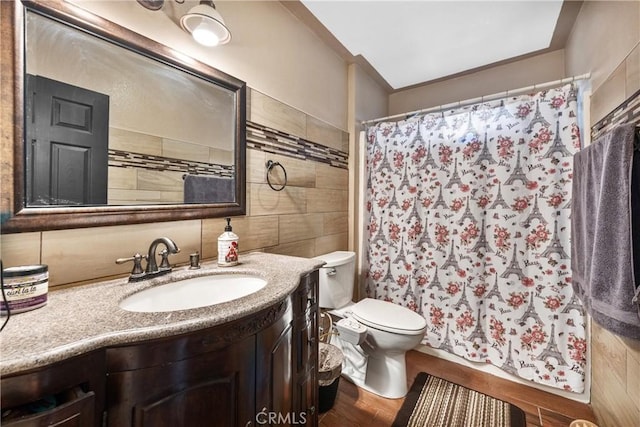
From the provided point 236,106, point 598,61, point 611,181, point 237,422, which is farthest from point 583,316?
point 236,106

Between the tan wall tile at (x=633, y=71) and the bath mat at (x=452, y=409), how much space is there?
64.4 inches

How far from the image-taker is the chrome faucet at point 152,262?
3.01ft

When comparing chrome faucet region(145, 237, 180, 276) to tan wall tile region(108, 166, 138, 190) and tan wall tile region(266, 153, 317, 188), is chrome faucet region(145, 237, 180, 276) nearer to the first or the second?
tan wall tile region(108, 166, 138, 190)

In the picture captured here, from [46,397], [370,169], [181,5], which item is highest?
[181,5]

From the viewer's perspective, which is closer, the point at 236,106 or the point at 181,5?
the point at 181,5

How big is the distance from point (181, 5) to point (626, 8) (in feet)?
6.03

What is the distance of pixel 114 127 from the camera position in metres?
0.95

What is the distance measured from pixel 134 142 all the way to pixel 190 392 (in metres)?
0.88

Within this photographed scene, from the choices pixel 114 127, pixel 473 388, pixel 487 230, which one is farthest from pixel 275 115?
pixel 473 388

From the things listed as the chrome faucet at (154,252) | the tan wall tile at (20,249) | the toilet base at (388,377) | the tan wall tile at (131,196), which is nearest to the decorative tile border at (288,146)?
the tan wall tile at (131,196)

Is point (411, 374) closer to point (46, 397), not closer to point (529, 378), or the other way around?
point (529, 378)

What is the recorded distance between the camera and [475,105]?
→ 186 centimetres

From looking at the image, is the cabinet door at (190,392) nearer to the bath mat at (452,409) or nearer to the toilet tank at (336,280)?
the toilet tank at (336,280)

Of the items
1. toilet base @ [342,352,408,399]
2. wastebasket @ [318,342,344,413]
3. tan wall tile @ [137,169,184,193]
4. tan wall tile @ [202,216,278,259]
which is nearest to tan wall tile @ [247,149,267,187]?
tan wall tile @ [202,216,278,259]
